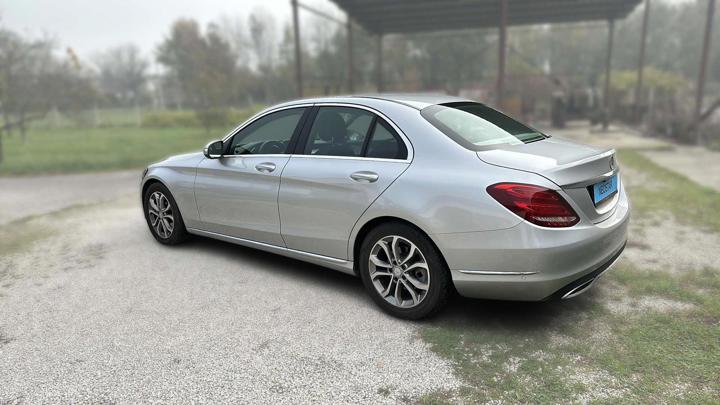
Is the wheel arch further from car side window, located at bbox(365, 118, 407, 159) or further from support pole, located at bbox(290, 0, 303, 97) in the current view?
support pole, located at bbox(290, 0, 303, 97)

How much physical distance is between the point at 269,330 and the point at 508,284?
156cm

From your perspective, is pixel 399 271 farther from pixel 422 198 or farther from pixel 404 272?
pixel 422 198

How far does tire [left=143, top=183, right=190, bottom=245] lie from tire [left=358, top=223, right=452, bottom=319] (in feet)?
7.77

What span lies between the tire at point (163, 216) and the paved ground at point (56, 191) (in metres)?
2.96

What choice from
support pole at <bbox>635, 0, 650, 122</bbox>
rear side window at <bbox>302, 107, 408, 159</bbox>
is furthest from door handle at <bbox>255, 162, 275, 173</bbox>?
support pole at <bbox>635, 0, 650, 122</bbox>

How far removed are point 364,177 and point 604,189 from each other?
1.56m

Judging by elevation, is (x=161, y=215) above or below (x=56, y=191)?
above

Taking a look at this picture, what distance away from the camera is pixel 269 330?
10.7 feet

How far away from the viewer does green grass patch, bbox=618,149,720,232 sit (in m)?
5.70

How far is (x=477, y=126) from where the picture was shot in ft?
11.6

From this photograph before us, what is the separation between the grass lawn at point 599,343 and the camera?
2475mm

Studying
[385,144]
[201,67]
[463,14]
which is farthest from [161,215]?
[201,67]

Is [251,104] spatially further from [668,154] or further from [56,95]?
[668,154]

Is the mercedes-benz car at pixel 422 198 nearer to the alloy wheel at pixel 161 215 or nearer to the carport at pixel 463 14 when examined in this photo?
the alloy wheel at pixel 161 215
